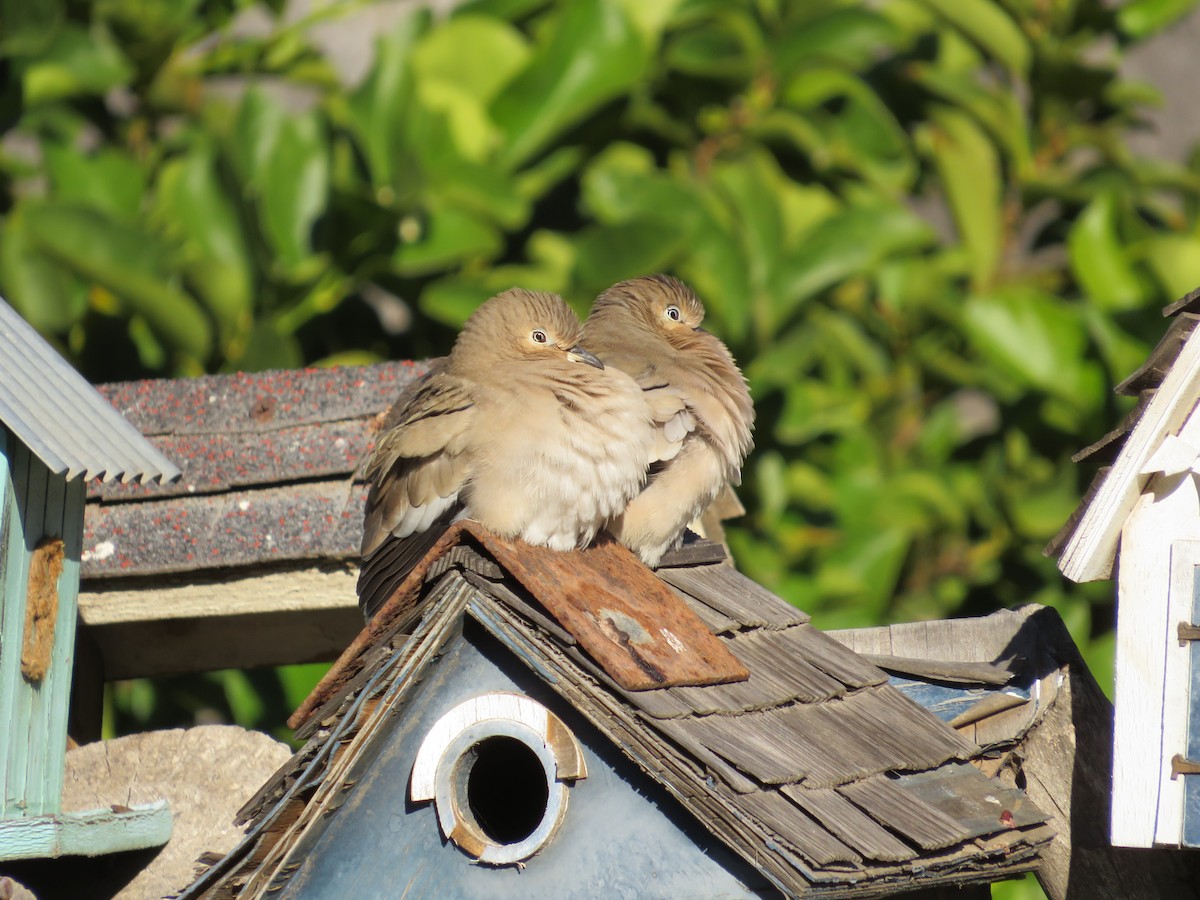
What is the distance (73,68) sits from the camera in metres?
5.07

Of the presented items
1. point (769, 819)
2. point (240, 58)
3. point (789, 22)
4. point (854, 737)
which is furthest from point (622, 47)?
point (769, 819)

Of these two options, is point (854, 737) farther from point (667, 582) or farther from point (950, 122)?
point (950, 122)

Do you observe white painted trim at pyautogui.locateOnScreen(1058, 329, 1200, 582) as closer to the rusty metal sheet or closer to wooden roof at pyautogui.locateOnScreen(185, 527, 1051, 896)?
wooden roof at pyautogui.locateOnScreen(185, 527, 1051, 896)

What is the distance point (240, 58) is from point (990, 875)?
383cm

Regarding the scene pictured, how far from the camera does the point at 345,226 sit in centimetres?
514

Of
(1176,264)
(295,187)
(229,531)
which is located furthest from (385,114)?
(1176,264)

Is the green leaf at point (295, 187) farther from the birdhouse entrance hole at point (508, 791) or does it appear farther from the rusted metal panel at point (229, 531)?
the birdhouse entrance hole at point (508, 791)

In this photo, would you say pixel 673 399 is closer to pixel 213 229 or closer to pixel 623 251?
pixel 623 251

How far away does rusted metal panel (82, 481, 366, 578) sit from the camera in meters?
3.77

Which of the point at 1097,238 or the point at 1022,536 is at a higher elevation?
the point at 1097,238

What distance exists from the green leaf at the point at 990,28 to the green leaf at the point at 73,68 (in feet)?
9.13


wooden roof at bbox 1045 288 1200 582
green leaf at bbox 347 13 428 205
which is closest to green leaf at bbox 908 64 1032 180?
green leaf at bbox 347 13 428 205

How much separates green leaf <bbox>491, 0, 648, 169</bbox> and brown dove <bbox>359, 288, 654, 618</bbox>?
2009mm

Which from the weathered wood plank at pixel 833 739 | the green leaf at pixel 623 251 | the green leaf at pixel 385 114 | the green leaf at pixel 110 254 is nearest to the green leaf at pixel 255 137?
the green leaf at pixel 385 114
